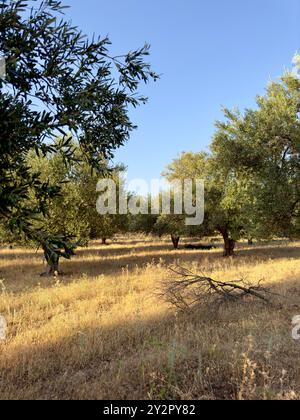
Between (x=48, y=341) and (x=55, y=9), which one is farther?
(x=48, y=341)

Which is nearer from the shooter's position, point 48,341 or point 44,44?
point 44,44

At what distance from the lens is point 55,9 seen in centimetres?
431

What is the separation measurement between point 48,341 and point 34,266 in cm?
2123

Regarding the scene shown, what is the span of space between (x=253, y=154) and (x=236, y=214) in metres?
15.0

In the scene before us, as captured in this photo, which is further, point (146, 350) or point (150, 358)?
point (146, 350)

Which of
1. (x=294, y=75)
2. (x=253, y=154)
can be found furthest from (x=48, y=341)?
(x=294, y=75)

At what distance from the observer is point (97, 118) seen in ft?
16.9

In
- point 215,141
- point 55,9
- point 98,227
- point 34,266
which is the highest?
point 215,141

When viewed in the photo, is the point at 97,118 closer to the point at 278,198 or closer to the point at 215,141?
the point at 278,198
